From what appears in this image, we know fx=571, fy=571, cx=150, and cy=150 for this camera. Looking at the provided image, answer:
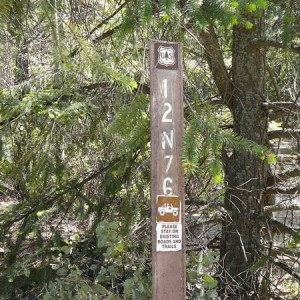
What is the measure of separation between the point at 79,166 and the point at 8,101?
1.62 m

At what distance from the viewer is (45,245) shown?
165 inches

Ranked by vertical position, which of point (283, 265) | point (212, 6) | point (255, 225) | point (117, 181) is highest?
point (212, 6)

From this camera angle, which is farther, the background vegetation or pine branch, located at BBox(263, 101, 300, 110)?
pine branch, located at BBox(263, 101, 300, 110)

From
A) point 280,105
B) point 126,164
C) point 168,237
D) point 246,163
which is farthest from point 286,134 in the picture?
point 168,237

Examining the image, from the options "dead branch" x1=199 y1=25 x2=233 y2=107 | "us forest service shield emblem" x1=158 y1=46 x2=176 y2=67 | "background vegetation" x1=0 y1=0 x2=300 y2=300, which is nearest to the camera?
"us forest service shield emblem" x1=158 y1=46 x2=176 y2=67

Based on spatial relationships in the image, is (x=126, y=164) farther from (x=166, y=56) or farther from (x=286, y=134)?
(x=166, y=56)

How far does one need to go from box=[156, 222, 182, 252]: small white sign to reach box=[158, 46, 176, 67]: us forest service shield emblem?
734 millimetres

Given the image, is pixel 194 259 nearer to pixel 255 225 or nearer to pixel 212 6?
pixel 255 225

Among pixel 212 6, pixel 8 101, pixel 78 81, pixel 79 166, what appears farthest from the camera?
pixel 79 166

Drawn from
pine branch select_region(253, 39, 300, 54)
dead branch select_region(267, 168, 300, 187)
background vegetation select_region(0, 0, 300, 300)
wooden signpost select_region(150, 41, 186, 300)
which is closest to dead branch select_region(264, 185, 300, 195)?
background vegetation select_region(0, 0, 300, 300)

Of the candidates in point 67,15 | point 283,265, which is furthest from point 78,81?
point 283,265

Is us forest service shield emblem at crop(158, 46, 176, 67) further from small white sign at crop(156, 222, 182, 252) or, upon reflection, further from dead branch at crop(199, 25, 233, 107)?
dead branch at crop(199, 25, 233, 107)

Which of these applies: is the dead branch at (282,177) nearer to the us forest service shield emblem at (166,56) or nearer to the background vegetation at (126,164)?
the background vegetation at (126,164)

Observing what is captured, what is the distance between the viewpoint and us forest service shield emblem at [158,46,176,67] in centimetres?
262
